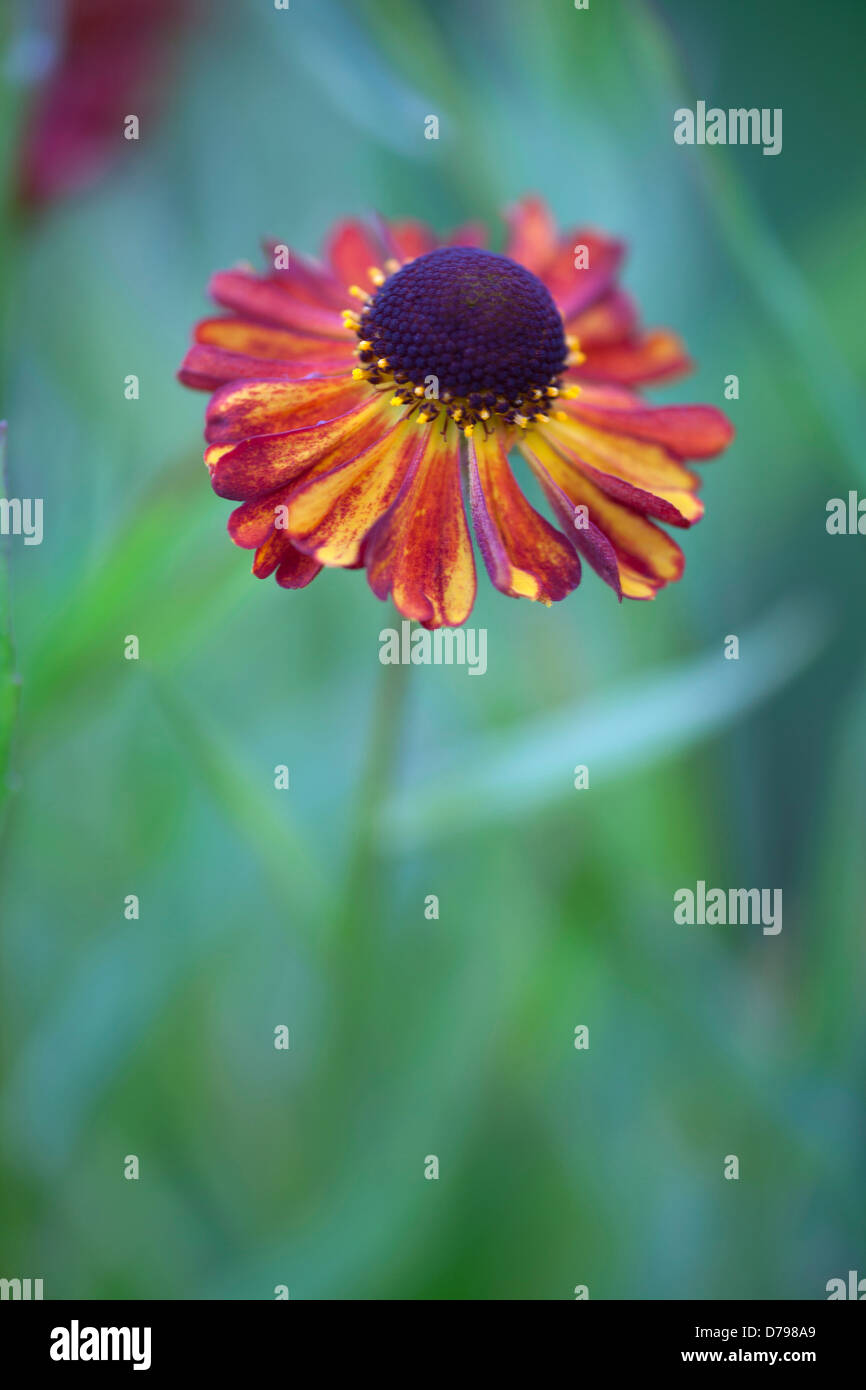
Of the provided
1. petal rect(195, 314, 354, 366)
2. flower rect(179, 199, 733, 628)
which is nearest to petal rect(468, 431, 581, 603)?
flower rect(179, 199, 733, 628)

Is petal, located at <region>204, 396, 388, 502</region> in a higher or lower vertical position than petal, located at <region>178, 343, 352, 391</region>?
lower

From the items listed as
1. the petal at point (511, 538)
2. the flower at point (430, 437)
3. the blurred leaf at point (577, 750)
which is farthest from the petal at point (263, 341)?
the blurred leaf at point (577, 750)

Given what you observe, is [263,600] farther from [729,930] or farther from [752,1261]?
[752,1261]

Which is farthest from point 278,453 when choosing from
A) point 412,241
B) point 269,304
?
point 412,241

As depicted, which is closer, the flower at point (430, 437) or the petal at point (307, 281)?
the flower at point (430, 437)

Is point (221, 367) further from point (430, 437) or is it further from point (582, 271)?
point (582, 271)

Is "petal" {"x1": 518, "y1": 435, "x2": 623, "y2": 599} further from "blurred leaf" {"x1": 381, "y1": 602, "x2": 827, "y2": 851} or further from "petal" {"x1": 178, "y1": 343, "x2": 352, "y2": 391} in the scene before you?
"blurred leaf" {"x1": 381, "y1": 602, "x2": 827, "y2": 851}

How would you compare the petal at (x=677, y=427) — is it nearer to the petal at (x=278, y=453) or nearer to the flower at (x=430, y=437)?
the flower at (x=430, y=437)

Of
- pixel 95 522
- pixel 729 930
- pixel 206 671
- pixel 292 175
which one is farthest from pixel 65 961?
pixel 292 175
